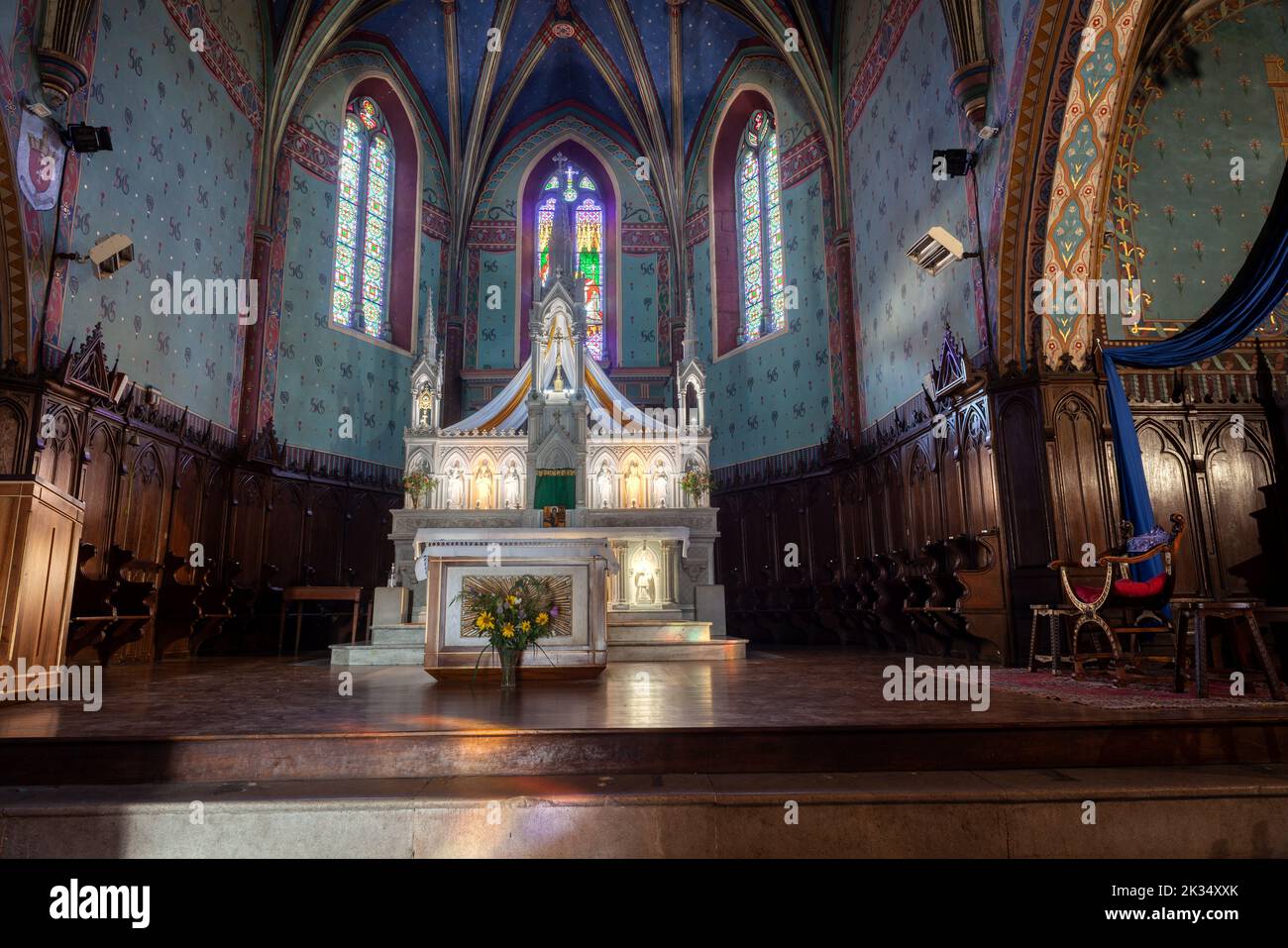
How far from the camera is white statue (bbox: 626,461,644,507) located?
43.9 feet

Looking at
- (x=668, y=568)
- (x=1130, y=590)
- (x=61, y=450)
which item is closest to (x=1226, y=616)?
(x=1130, y=590)

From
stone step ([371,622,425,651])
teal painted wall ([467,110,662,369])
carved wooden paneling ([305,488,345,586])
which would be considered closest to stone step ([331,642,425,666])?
stone step ([371,622,425,651])

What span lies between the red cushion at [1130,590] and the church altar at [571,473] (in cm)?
472

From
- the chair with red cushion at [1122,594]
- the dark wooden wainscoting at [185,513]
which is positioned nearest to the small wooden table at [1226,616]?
the chair with red cushion at [1122,594]

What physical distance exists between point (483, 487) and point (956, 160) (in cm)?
884

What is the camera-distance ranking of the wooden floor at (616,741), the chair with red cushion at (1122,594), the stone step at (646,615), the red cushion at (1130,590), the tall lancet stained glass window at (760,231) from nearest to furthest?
the wooden floor at (616,741) < the chair with red cushion at (1122,594) < the red cushion at (1130,590) < the stone step at (646,615) < the tall lancet stained glass window at (760,231)

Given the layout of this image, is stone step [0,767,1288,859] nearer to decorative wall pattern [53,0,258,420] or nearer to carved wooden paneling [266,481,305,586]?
decorative wall pattern [53,0,258,420]

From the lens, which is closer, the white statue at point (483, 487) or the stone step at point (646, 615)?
the stone step at point (646, 615)

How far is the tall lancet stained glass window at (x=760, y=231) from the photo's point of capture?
15.9 metres

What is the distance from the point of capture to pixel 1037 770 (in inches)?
154

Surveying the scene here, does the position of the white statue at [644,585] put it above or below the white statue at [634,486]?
below

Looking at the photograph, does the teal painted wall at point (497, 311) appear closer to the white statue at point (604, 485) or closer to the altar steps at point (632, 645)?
the white statue at point (604, 485)

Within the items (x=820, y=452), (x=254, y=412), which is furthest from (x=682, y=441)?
(x=254, y=412)

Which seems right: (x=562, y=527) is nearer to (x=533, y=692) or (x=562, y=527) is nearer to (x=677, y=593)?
(x=677, y=593)
